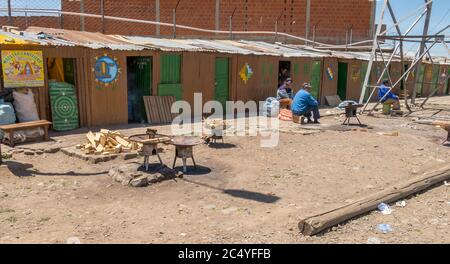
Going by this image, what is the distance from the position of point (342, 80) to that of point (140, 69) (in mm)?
12570

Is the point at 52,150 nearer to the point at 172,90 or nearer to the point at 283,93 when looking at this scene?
the point at 172,90

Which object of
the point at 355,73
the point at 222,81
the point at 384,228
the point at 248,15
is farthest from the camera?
the point at 248,15

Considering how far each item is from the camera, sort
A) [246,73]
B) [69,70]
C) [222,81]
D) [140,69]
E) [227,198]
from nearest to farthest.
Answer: [227,198] → [69,70] → [140,69] → [222,81] → [246,73]

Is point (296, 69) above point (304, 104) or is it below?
above

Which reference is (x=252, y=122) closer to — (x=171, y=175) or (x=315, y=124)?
(x=315, y=124)

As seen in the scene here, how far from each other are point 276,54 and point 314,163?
9.90 meters

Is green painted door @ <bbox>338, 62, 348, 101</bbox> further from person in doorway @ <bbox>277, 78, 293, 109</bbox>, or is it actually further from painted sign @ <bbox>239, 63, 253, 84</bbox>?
painted sign @ <bbox>239, 63, 253, 84</bbox>

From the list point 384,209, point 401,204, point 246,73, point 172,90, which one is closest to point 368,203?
point 384,209

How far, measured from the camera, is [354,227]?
Answer: 18.2ft

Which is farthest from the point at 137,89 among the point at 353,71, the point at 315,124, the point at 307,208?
the point at 353,71

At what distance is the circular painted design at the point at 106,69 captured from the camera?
39.8ft

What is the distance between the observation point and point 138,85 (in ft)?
45.9

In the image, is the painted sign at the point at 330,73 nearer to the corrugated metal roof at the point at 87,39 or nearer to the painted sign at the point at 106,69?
the corrugated metal roof at the point at 87,39

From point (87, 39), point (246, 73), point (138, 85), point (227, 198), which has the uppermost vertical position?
point (87, 39)
